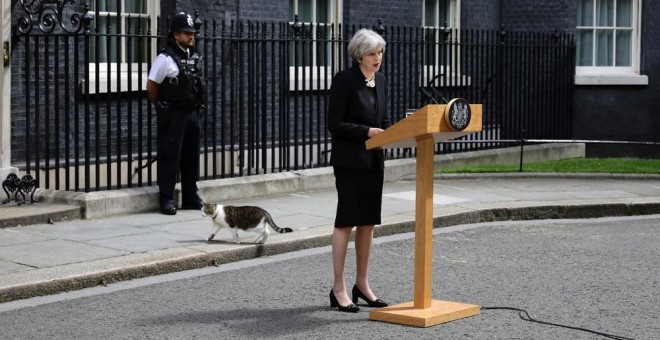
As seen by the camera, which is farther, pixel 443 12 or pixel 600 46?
pixel 600 46

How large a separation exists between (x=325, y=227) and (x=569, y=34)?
31.7 feet

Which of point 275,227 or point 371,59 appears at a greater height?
point 371,59

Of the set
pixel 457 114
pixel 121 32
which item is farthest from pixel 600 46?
pixel 457 114

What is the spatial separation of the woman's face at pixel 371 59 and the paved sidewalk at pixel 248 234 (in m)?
2.43

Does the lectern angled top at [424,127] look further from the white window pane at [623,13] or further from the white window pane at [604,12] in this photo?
the white window pane at [623,13]

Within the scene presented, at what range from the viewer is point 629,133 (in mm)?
21094

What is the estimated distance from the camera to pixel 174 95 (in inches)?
460

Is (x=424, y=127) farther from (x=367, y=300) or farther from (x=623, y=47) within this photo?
(x=623, y=47)

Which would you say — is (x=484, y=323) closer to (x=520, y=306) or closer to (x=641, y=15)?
(x=520, y=306)

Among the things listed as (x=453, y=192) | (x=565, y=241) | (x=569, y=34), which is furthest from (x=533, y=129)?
(x=565, y=241)

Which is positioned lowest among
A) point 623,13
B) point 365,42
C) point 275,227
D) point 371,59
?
point 275,227

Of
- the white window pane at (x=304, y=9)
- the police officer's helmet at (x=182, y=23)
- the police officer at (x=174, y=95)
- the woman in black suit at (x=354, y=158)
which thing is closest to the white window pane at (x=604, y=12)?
the white window pane at (x=304, y=9)

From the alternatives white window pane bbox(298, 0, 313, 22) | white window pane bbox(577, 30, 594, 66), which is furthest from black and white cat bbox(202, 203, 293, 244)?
white window pane bbox(577, 30, 594, 66)

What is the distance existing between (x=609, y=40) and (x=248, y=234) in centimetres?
1204
